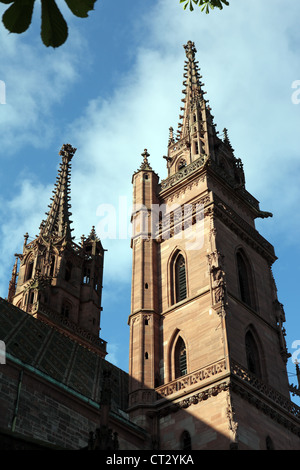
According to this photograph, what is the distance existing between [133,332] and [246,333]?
14.7 feet

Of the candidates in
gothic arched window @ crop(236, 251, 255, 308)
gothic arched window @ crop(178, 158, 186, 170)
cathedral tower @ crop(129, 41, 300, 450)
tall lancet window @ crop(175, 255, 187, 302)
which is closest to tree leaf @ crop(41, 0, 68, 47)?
cathedral tower @ crop(129, 41, 300, 450)

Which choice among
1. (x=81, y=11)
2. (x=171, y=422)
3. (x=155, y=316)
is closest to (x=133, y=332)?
(x=155, y=316)

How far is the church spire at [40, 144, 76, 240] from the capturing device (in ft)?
143

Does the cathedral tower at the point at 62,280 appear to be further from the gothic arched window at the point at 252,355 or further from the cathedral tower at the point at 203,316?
the gothic arched window at the point at 252,355

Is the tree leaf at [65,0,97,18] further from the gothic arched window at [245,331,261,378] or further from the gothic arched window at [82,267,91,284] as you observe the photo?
the gothic arched window at [82,267,91,284]

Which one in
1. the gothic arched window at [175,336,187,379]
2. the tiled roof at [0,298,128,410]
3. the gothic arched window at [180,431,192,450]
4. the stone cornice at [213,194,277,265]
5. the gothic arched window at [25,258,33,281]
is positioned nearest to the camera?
the gothic arched window at [180,431,192,450]

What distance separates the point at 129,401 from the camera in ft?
72.9

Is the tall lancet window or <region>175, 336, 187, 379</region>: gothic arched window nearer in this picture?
<region>175, 336, 187, 379</region>: gothic arched window

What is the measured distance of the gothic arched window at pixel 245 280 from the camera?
25.7m

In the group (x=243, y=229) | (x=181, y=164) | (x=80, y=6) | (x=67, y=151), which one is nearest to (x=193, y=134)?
(x=181, y=164)

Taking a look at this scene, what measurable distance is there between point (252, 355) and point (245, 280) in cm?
399

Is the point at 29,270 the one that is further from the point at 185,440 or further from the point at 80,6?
the point at 80,6

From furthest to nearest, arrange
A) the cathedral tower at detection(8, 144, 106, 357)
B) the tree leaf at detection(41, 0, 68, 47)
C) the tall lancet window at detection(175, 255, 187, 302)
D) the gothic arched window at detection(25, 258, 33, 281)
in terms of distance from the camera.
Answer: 1. the gothic arched window at detection(25, 258, 33, 281)
2. the cathedral tower at detection(8, 144, 106, 357)
3. the tall lancet window at detection(175, 255, 187, 302)
4. the tree leaf at detection(41, 0, 68, 47)
